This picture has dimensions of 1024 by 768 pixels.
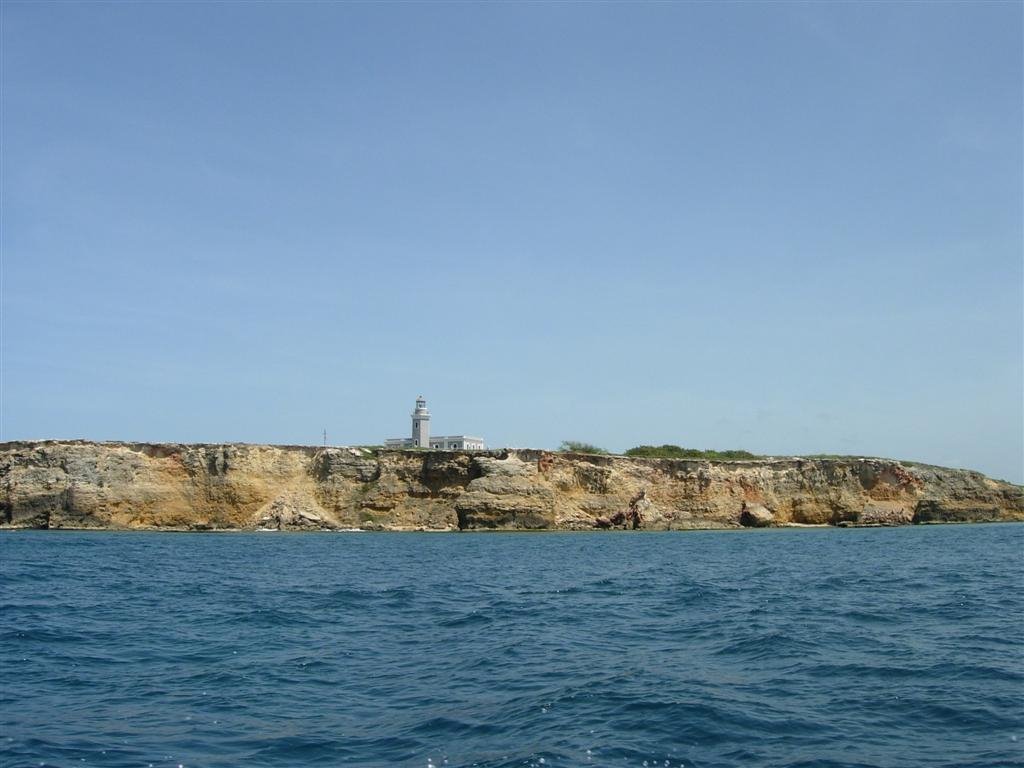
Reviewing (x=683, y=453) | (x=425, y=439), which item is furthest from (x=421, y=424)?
(x=683, y=453)

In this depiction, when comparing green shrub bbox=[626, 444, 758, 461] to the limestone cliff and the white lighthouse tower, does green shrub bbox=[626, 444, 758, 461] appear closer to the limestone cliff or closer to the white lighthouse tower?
the limestone cliff

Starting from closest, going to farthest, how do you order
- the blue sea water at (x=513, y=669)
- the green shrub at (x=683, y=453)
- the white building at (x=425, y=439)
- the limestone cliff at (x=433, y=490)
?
the blue sea water at (x=513, y=669), the limestone cliff at (x=433, y=490), the green shrub at (x=683, y=453), the white building at (x=425, y=439)

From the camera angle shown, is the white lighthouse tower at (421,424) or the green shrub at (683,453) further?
the white lighthouse tower at (421,424)

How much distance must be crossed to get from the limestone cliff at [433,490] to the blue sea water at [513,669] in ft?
125

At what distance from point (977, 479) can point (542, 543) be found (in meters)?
49.5

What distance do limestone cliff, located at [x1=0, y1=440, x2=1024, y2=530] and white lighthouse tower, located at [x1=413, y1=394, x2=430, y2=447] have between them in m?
55.2

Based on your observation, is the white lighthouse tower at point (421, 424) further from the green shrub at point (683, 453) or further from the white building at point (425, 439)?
the green shrub at point (683, 453)

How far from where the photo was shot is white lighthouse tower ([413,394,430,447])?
415ft

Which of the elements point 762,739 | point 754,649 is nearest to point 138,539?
point 754,649

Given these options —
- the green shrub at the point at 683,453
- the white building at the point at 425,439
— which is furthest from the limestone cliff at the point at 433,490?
the white building at the point at 425,439

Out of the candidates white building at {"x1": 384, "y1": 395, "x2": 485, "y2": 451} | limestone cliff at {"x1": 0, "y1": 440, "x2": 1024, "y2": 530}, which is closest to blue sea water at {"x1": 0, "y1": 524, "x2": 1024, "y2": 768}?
limestone cliff at {"x1": 0, "y1": 440, "x2": 1024, "y2": 530}

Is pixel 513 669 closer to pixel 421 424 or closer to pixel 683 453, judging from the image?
pixel 683 453

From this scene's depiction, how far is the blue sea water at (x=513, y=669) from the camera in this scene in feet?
33.3

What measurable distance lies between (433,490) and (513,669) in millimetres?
55981
